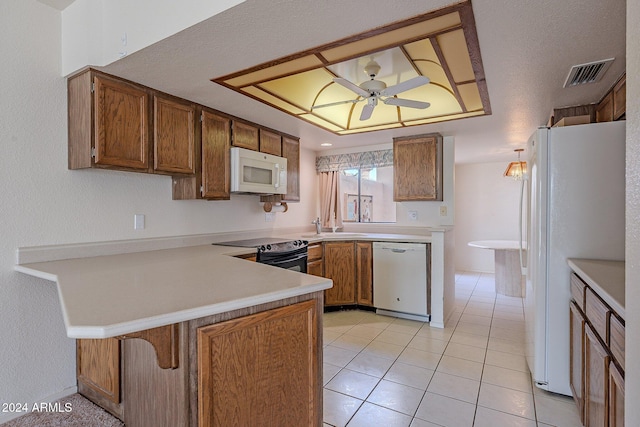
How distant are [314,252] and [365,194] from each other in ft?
4.98

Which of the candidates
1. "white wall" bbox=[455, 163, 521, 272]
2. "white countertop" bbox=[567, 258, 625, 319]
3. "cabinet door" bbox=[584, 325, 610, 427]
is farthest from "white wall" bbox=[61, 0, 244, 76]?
"white wall" bbox=[455, 163, 521, 272]

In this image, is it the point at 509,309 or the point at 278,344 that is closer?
the point at 278,344

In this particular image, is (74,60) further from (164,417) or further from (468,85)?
(468,85)

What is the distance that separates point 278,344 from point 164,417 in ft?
1.53

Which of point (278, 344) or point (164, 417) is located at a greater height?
point (278, 344)

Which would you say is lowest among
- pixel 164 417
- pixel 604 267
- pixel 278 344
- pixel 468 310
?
pixel 468 310

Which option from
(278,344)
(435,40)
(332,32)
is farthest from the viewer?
(435,40)

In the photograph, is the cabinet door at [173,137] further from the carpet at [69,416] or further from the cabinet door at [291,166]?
the carpet at [69,416]

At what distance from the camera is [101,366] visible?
1.82 m

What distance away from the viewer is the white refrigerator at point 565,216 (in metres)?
1.88

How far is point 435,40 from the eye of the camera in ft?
6.04

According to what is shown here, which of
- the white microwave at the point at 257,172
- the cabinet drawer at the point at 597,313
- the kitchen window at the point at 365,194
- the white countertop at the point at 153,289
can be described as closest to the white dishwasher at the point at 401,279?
the kitchen window at the point at 365,194

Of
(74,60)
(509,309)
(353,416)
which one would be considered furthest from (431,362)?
(74,60)

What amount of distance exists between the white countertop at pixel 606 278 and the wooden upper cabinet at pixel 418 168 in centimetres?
197
